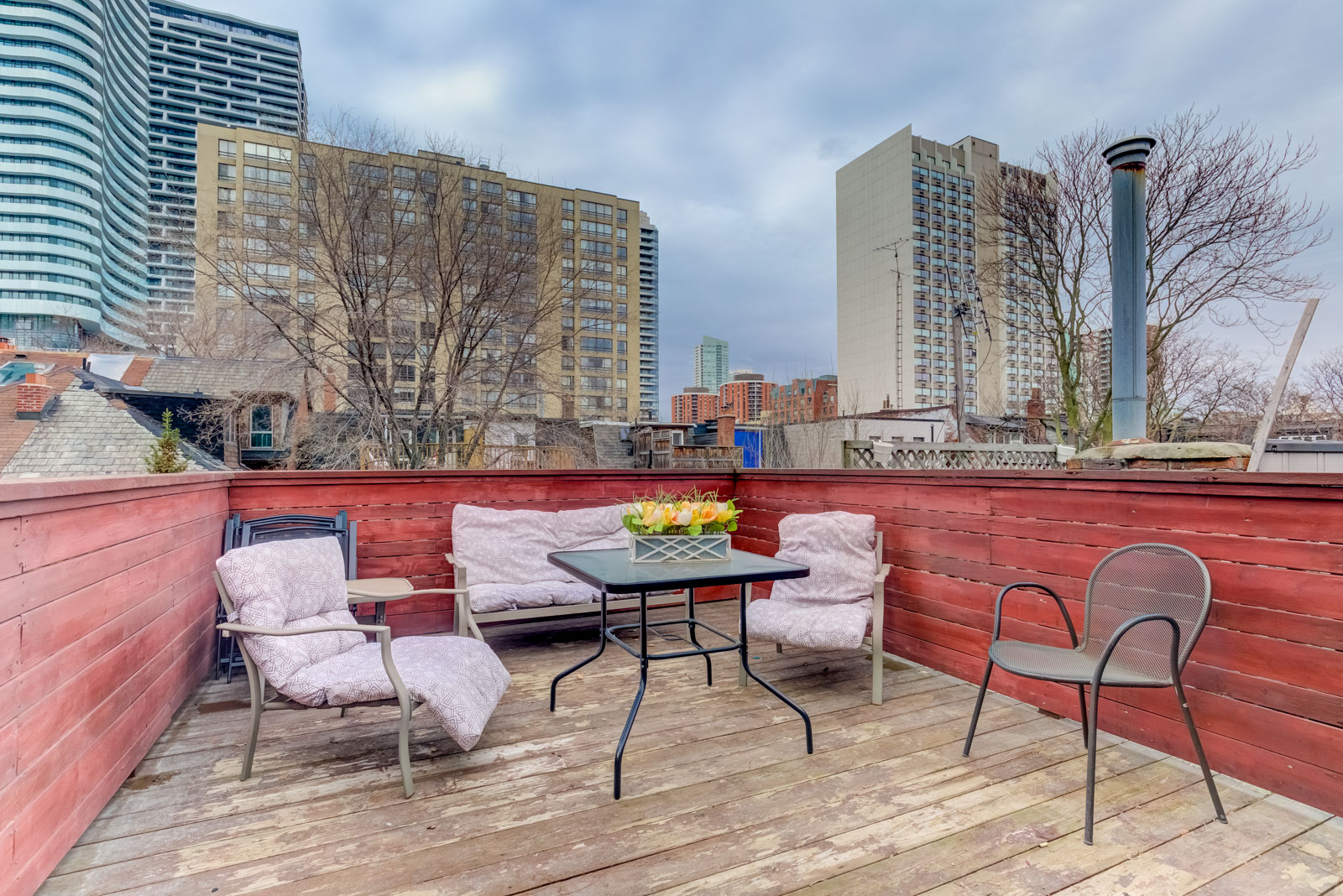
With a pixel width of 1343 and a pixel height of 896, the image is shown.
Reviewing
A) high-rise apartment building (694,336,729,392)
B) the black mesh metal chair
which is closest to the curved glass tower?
the black mesh metal chair

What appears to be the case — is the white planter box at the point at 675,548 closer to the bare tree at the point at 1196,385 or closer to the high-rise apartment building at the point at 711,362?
the bare tree at the point at 1196,385

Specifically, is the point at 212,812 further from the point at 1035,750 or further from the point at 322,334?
the point at 322,334

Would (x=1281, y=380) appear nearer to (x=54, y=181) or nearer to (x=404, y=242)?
(x=404, y=242)

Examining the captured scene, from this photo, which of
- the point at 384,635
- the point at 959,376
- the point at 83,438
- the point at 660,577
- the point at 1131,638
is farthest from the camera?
the point at 83,438

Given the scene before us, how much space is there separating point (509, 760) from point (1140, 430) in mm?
3415

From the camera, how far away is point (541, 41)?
55.5ft

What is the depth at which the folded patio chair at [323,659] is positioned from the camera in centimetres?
200

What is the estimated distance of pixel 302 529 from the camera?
3545 mm

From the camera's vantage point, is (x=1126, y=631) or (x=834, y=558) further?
(x=834, y=558)

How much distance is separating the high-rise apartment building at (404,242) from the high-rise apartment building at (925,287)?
655 cm

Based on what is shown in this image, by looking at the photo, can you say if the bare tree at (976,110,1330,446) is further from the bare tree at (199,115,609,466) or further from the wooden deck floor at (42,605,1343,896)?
the bare tree at (199,115,609,466)

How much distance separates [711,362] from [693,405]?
62.9 feet

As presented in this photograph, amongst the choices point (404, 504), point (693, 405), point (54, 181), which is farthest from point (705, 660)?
point (54, 181)

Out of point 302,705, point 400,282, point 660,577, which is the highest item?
point 400,282
